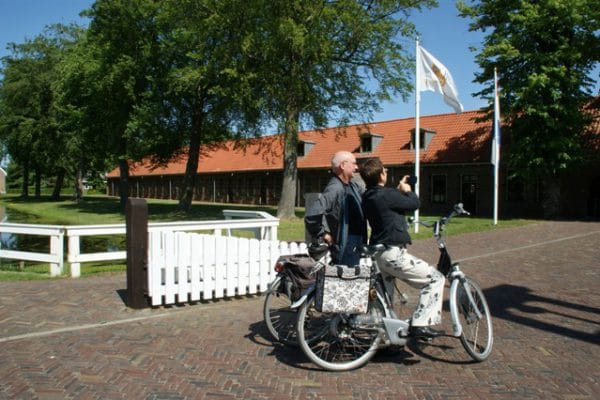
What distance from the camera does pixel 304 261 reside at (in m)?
4.61

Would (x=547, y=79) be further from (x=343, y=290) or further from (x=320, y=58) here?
(x=343, y=290)

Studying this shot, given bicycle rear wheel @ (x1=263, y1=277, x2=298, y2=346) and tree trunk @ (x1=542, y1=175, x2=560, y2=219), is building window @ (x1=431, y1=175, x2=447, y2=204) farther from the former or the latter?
bicycle rear wheel @ (x1=263, y1=277, x2=298, y2=346)

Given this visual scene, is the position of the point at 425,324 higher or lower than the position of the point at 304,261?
lower

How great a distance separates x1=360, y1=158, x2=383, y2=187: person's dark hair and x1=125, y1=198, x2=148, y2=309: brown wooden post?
2980mm

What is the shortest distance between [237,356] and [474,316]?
2122 millimetres

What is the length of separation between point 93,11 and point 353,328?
103 ft

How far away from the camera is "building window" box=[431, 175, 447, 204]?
100ft

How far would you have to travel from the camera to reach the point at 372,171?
435cm

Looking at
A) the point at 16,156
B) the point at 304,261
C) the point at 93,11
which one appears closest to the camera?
the point at 304,261

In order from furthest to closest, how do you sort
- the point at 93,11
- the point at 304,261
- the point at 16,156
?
the point at 16,156 < the point at 93,11 < the point at 304,261

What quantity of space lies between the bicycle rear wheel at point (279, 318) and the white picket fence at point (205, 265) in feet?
4.24

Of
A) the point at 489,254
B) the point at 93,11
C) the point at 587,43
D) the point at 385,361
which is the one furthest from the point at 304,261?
the point at 93,11

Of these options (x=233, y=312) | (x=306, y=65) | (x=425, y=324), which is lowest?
(x=233, y=312)

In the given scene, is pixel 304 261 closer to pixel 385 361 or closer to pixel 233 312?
pixel 385 361
